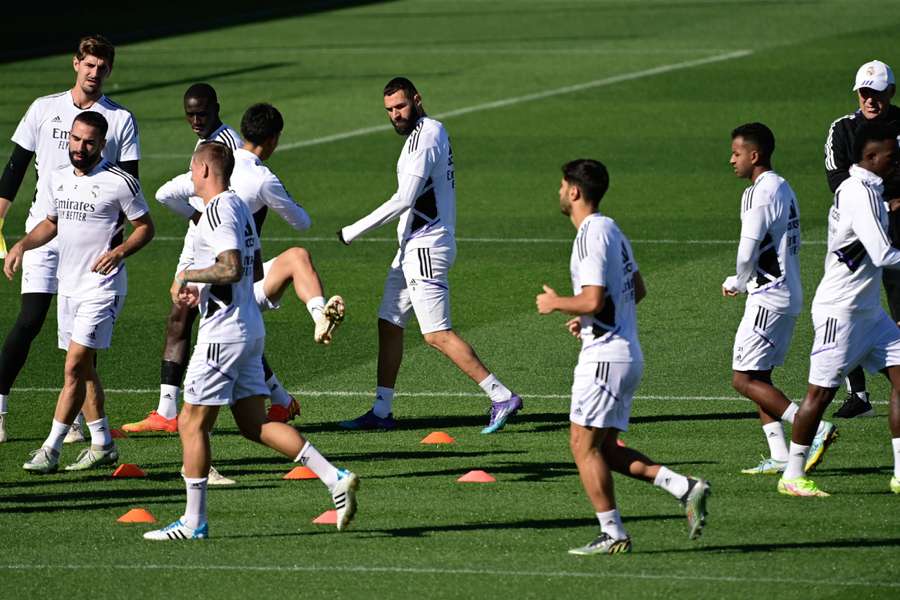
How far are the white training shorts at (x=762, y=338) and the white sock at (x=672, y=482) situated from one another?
1952mm

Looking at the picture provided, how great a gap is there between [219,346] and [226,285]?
0.33 meters

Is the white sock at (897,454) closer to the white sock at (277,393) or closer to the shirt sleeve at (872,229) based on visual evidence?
the shirt sleeve at (872,229)

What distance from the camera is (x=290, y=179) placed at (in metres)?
24.2

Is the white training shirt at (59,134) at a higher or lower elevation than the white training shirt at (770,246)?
higher

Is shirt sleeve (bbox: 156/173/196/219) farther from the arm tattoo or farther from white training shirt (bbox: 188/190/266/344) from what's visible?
the arm tattoo

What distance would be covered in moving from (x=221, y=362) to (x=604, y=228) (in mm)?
2165

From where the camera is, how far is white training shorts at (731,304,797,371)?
11078 millimetres

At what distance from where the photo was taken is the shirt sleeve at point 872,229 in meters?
10.2

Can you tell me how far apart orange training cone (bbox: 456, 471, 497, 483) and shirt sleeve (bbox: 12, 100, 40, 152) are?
3821 mm

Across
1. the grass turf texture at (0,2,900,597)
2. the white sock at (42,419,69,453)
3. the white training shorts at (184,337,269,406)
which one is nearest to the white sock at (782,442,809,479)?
the grass turf texture at (0,2,900,597)

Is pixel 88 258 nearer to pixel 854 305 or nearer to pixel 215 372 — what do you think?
pixel 215 372

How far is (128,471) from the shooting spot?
1150 centimetres

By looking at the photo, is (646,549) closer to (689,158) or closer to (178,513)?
(178,513)

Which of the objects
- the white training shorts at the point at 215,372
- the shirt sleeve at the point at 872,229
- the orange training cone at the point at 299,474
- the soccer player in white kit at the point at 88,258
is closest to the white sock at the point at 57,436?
the soccer player in white kit at the point at 88,258
